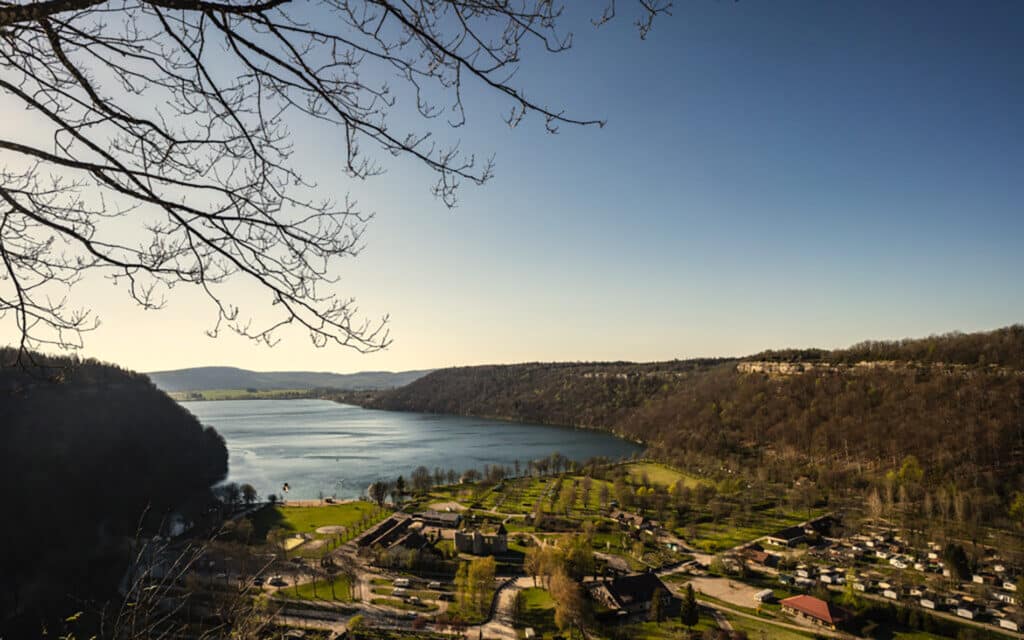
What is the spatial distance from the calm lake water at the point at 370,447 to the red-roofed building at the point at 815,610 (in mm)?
23869

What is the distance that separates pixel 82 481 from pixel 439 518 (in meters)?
18.2

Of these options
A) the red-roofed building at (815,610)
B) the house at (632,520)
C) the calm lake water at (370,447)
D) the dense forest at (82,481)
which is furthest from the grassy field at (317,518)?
the red-roofed building at (815,610)

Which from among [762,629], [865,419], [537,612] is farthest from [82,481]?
[865,419]

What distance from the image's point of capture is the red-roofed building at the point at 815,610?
42.7ft

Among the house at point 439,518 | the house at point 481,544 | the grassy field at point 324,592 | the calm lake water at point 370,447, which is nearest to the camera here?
the grassy field at point 324,592

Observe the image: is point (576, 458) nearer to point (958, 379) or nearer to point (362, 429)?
point (958, 379)

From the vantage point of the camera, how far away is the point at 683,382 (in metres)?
72.4

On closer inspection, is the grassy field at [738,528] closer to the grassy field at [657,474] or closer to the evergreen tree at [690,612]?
the grassy field at [657,474]

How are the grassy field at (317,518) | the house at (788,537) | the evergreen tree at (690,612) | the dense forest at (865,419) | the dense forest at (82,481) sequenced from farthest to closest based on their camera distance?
1. the dense forest at (865,419)
2. the grassy field at (317,518)
3. the house at (788,537)
4. the dense forest at (82,481)
5. the evergreen tree at (690,612)

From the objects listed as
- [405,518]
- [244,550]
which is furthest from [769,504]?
[244,550]

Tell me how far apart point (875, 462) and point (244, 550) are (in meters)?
36.2

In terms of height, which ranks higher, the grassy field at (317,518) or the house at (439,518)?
the grassy field at (317,518)

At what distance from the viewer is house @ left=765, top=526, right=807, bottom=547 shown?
20.2 metres

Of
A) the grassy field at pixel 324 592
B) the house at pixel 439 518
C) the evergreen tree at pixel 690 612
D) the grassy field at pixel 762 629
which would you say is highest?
the evergreen tree at pixel 690 612
